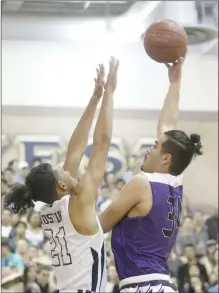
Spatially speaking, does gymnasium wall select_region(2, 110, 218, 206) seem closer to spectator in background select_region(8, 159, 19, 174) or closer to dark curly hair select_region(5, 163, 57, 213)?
spectator in background select_region(8, 159, 19, 174)

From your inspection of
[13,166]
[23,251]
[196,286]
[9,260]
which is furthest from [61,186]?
[13,166]

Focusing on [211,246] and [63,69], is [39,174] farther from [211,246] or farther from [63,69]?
[63,69]

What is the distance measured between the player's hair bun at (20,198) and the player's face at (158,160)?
598 millimetres

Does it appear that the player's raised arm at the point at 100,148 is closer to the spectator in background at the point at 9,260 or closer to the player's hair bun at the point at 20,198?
the player's hair bun at the point at 20,198

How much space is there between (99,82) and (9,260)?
4444 millimetres

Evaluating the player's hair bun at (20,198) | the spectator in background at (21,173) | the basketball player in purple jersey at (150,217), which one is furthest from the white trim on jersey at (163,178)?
the spectator in background at (21,173)

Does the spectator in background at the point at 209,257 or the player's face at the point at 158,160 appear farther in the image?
the spectator in background at the point at 209,257

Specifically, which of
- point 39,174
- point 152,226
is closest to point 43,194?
point 39,174

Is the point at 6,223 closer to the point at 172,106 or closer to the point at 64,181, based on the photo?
the point at 172,106

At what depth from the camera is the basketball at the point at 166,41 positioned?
4.14m

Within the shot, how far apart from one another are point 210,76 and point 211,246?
270 cm

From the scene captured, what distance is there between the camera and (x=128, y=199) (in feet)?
11.6

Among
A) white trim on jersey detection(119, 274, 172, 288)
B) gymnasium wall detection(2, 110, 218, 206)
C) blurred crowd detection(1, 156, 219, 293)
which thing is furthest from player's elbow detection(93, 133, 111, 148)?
gymnasium wall detection(2, 110, 218, 206)

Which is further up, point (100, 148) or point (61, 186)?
point (100, 148)
